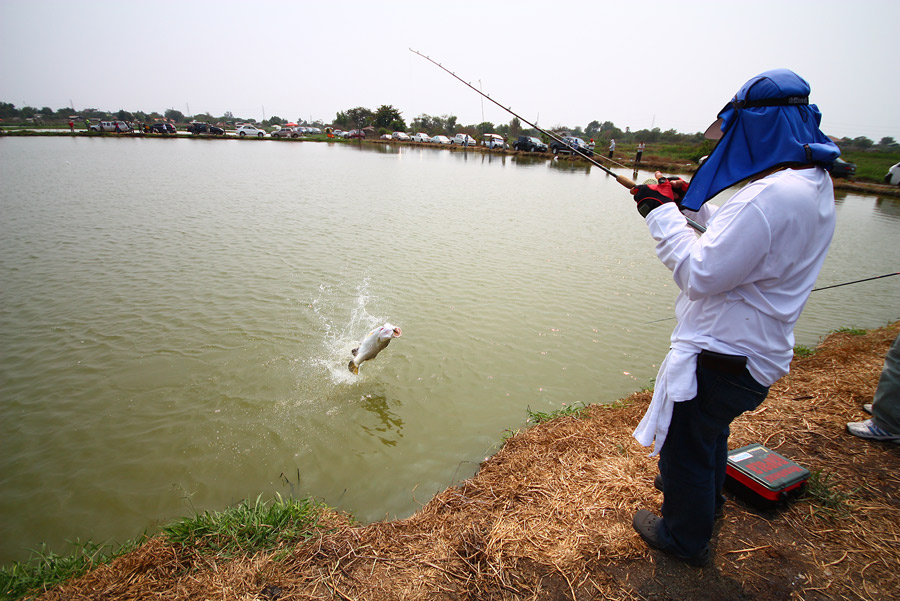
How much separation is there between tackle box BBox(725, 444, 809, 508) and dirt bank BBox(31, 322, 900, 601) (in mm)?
114

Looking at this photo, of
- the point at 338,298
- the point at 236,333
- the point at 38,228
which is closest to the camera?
the point at 236,333

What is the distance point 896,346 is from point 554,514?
120 inches

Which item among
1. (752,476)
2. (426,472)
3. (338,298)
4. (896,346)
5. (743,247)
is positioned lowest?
(426,472)

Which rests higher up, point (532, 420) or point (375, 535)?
point (375, 535)

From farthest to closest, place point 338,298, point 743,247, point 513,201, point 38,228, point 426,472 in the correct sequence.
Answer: point 513,201 < point 38,228 < point 338,298 < point 426,472 < point 743,247

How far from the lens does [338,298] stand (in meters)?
7.38

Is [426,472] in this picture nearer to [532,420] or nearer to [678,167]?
[532,420]

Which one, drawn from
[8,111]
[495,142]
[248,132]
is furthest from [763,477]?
[8,111]

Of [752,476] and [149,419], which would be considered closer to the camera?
[752,476]

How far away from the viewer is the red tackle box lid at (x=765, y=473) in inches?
99.8

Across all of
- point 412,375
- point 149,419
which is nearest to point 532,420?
point 412,375

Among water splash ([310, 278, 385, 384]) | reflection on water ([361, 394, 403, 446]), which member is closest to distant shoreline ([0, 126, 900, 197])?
water splash ([310, 278, 385, 384])

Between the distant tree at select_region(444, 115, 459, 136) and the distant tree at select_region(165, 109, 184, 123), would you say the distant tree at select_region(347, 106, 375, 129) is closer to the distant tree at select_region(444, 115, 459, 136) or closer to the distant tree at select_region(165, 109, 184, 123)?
the distant tree at select_region(444, 115, 459, 136)

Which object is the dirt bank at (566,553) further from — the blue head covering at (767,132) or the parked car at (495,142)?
the parked car at (495,142)
